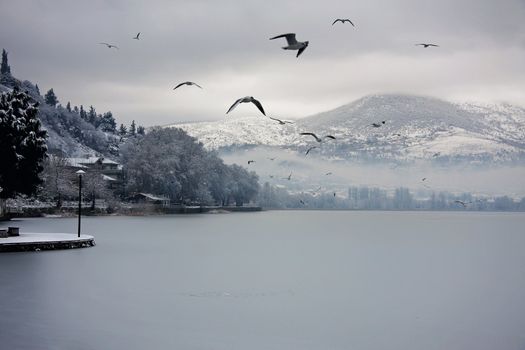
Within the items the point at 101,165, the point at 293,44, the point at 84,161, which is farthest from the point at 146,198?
the point at 293,44

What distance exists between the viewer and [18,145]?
55125 millimetres

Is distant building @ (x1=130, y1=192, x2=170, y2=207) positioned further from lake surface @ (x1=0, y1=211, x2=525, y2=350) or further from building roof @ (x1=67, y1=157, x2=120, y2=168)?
lake surface @ (x1=0, y1=211, x2=525, y2=350)

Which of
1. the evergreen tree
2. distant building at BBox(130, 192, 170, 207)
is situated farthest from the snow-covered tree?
the evergreen tree

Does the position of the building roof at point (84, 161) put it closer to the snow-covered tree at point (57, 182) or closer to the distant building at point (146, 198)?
the distant building at point (146, 198)

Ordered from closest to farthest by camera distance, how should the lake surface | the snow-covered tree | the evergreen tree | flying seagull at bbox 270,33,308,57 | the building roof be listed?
1. flying seagull at bbox 270,33,308,57
2. the lake surface
3. the evergreen tree
4. the snow-covered tree
5. the building roof

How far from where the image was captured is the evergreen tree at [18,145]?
2099 inches

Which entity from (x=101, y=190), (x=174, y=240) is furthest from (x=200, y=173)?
(x=174, y=240)

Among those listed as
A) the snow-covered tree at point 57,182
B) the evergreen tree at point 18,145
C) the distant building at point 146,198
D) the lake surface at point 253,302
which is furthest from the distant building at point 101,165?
the lake surface at point 253,302

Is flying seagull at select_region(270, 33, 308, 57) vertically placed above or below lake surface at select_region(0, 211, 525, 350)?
above

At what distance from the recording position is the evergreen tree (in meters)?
53.3

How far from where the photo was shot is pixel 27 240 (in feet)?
116

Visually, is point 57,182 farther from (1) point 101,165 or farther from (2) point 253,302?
(2) point 253,302

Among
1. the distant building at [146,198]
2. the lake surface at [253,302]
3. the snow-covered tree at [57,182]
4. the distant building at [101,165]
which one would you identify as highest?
the distant building at [101,165]

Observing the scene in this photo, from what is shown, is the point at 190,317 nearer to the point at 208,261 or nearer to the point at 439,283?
the point at 439,283
